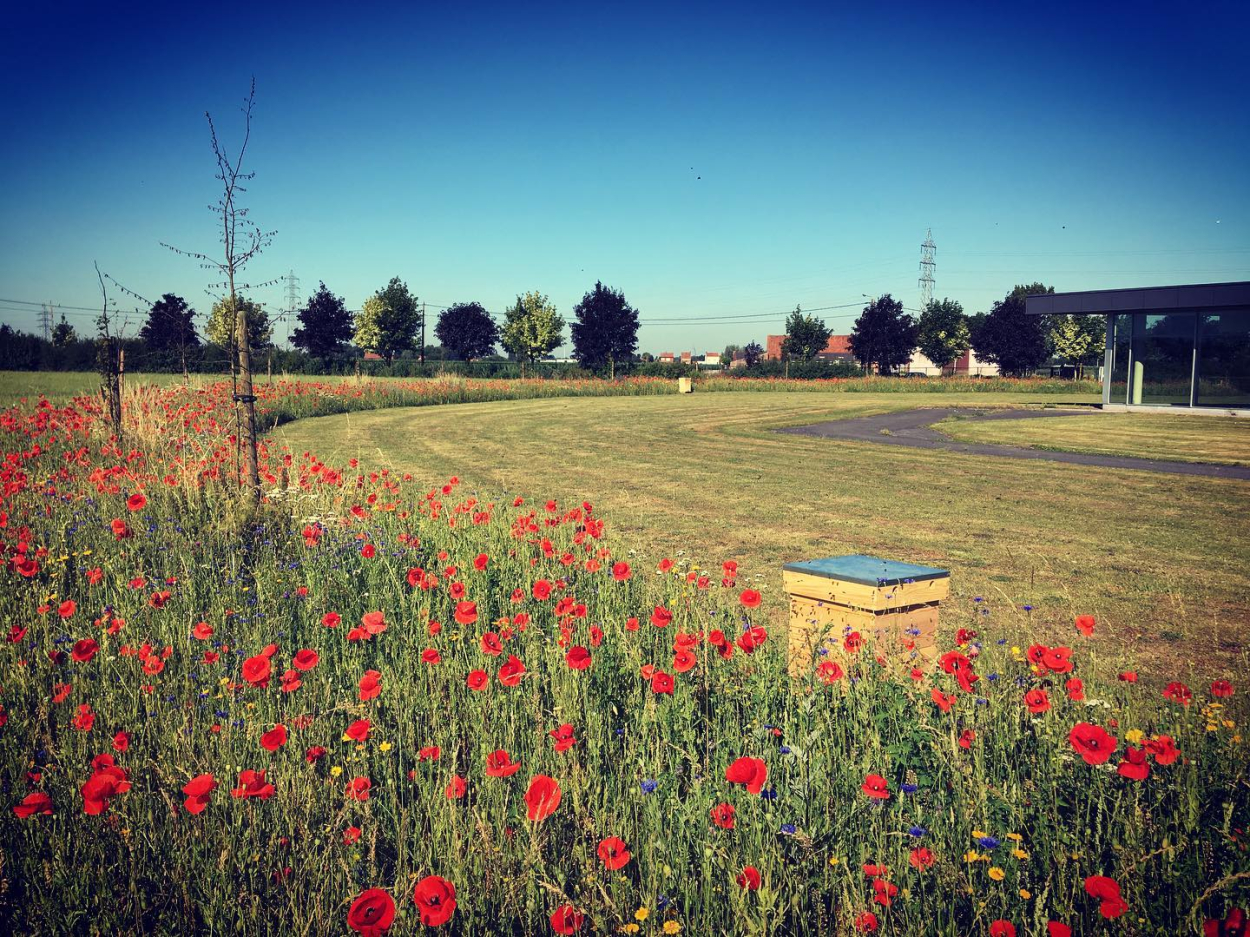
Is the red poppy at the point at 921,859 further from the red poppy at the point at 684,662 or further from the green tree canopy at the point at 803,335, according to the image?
the green tree canopy at the point at 803,335

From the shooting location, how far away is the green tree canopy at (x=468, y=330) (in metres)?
76.3

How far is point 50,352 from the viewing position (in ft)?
163

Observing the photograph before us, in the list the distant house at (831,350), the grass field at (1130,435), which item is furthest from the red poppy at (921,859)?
the distant house at (831,350)

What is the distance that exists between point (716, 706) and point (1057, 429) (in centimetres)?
1818

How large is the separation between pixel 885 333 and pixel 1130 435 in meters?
46.9

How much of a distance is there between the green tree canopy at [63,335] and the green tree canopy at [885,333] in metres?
55.2

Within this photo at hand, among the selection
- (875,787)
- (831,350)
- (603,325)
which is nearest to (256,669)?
(875,787)

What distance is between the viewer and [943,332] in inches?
2729

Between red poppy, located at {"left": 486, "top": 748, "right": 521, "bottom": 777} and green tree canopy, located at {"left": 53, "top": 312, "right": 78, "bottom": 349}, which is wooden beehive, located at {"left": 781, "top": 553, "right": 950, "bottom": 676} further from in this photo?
green tree canopy, located at {"left": 53, "top": 312, "right": 78, "bottom": 349}

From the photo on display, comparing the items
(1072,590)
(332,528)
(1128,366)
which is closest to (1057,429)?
(1128,366)

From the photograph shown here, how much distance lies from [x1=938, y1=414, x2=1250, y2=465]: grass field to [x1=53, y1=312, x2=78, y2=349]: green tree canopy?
51.9 metres

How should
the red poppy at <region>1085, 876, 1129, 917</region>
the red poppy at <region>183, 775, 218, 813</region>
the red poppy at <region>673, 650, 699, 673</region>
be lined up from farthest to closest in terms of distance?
1. the red poppy at <region>673, 650, 699, 673</region>
2. the red poppy at <region>183, 775, 218, 813</region>
3. the red poppy at <region>1085, 876, 1129, 917</region>

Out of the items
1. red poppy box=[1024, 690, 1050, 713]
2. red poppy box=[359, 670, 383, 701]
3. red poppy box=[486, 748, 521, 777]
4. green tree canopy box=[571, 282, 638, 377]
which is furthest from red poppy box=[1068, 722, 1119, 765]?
green tree canopy box=[571, 282, 638, 377]

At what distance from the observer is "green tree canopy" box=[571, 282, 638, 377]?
181 feet
